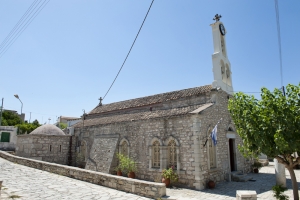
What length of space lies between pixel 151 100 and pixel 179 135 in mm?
5527

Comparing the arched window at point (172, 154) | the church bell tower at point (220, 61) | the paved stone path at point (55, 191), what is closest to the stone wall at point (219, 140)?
the church bell tower at point (220, 61)

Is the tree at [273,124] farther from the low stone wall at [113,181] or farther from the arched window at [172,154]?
the arched window at [172,154]

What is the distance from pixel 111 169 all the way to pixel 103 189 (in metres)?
5.46

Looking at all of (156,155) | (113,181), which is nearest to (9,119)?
(156,155)

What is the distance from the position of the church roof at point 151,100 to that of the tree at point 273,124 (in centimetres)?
656

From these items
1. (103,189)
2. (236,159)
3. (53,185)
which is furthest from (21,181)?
(236,159)

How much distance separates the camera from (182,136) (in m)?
11.6

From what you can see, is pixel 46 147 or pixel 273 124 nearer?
pixel 273 124

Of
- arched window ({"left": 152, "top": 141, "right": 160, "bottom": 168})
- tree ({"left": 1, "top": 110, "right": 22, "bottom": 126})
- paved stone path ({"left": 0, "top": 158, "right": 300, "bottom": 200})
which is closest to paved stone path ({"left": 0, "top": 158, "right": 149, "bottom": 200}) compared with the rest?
paved stone path ({"left": 0, "top": 158, "right": 300, "bottom": 200})

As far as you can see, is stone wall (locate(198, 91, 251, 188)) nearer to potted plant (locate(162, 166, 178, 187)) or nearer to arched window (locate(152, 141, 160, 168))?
potted plant (locate(162, 166, 178, 187))

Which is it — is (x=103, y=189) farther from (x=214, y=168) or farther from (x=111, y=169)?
(x=214, y=168)

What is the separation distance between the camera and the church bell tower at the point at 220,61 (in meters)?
13.8

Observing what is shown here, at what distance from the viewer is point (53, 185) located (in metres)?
9.28

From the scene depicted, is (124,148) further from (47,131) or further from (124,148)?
(47,131)
